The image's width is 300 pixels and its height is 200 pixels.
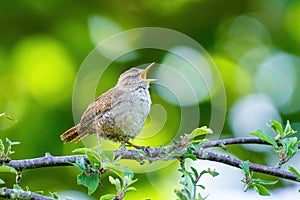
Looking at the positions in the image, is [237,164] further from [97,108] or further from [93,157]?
[97,108]

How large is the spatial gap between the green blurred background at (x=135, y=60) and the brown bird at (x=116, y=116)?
1.25 meters

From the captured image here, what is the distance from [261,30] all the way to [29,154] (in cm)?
234

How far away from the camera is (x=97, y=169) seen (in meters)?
1.26

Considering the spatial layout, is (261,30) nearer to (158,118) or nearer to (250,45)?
(250,45)

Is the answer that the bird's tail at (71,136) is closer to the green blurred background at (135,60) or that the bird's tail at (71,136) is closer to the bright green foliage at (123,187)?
the bright green foliage at (123,187)

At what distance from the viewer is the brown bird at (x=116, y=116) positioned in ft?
6.11

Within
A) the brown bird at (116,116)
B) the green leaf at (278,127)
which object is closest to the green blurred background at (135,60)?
the brown bird at (116,116)

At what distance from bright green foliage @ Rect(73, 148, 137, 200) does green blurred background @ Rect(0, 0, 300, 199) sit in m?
2.16

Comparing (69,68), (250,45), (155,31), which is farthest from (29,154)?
(250,45)

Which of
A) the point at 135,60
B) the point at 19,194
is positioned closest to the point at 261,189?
the point at 19,194

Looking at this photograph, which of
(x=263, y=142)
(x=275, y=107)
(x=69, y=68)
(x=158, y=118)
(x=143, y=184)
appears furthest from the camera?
(x=275, y=107)

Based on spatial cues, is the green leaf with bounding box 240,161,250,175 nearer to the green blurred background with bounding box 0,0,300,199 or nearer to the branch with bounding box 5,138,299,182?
the branch with bounding box 5,138,299,182

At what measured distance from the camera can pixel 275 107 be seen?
14.8 feet

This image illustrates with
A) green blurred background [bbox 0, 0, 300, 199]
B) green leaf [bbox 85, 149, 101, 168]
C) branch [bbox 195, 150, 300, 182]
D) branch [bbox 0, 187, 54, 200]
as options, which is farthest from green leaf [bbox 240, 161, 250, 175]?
green blurred background [bbox 0, 0, 300, 199]
